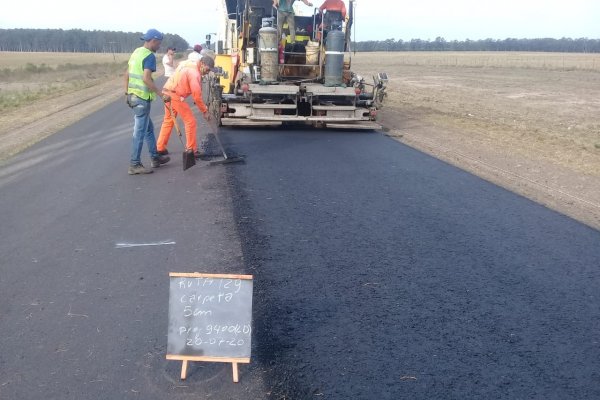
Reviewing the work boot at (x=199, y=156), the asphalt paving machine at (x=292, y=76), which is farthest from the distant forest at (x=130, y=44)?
the work boot at (x=199, y=156)

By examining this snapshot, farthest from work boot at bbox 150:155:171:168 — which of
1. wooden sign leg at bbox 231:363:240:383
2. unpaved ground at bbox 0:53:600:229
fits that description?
wooden sign leg at bbox 231:363:240:383

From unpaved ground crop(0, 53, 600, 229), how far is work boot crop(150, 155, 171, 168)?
2974 millimetres

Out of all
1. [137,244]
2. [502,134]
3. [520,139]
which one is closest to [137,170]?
[137,244]

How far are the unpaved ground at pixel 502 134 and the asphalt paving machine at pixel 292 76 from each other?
4.05ft

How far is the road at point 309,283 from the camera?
3246 mm

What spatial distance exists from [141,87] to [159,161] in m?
1.16

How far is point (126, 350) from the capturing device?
11.4ft

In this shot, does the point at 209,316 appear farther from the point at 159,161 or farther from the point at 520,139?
the point at 520,139

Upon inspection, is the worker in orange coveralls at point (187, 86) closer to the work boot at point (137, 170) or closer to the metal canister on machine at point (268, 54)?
the work boot at point (137, 170)

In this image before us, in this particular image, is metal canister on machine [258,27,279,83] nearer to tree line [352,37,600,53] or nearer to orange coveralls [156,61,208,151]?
orange coveralls [156,61,208,151]

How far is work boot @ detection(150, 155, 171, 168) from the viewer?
28.0 feet

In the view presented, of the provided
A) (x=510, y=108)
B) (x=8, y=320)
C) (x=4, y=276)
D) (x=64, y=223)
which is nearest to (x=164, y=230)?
(x=64, y=223)

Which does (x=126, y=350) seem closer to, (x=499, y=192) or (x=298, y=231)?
(x=298, y=231)

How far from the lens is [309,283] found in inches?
176
